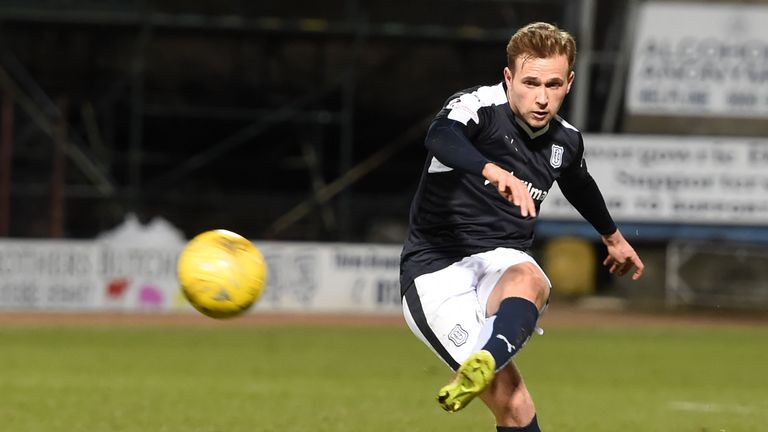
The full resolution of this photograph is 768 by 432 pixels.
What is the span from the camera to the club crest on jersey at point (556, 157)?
6367 mm

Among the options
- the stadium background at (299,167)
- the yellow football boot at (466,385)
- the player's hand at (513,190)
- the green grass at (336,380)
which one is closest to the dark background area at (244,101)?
the stadium background at (299,167)

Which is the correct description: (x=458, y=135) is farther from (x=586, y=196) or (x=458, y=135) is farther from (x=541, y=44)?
(x=586, y=196)

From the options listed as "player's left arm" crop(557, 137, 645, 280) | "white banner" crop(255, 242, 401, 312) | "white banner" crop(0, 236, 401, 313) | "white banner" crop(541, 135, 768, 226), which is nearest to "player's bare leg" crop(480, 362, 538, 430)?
"player's left arm" crop(557, 137, 645, 280)

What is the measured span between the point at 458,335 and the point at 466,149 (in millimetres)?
803

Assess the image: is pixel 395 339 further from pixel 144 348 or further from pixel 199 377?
pixel 199 377

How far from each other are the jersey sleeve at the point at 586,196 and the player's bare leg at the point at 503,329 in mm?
773

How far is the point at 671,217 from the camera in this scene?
24703 mm

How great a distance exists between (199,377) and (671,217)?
44.8 feet

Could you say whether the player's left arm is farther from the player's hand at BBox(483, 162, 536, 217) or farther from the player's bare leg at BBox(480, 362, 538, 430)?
the player's hand at BBox(483, 162, 536, 217)

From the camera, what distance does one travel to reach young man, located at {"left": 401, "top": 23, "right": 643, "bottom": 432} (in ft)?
19.0

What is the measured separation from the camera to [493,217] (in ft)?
20.6

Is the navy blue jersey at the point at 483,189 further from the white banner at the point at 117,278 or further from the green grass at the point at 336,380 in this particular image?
the white banner at the point at 117,278

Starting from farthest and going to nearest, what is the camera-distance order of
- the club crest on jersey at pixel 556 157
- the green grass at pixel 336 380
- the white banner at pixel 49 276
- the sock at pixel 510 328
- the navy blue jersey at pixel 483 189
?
the white banner at pixel 49 276, the green grass at pixel 336 380, the club crest on jersey at pixel 556 157, the navy blue jersey at pixel 483 189, the sock at pixel 510 328

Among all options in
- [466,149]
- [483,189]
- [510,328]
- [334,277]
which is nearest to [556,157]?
[483,189]
